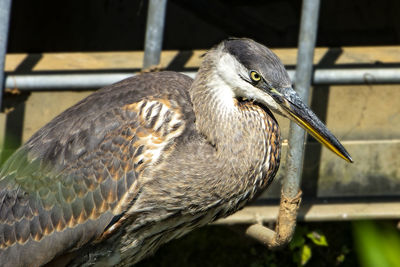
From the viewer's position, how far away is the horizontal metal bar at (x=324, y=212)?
4.37m

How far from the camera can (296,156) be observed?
155 inches

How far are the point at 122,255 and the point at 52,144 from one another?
0.74 meters

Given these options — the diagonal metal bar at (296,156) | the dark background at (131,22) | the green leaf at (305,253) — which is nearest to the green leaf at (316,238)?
the green leaf at (305,253)

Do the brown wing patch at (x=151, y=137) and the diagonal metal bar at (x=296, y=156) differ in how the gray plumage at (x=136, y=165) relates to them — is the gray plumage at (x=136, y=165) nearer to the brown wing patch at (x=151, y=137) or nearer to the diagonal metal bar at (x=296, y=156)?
the brown wing patch at (x=151, y=137)

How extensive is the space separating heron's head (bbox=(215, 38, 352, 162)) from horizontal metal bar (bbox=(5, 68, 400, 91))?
0.80 metres

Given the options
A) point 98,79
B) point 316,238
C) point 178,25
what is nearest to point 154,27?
point 98,79

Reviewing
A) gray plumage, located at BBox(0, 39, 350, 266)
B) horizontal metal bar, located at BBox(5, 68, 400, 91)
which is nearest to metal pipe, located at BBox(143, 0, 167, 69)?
horizontal metal bar, located at BBox(5, 68, 400, 91)

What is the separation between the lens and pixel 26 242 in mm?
3588

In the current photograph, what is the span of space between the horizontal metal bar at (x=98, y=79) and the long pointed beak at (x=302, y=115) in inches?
32.1

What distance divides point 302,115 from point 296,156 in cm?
63

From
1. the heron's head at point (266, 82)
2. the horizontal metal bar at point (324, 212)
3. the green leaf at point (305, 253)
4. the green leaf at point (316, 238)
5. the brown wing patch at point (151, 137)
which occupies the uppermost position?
the heron's head at point (266, 82)

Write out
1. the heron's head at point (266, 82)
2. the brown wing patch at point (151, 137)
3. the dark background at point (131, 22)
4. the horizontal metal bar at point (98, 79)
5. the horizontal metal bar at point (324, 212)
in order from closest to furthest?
the heron's head at point (266, 82) < the brown wing patch at point (151, 137) < the horizontal metal bar at point (98, 79) < the horizontal metal bar at point (324, 212) < the dark background at point (131, 22)

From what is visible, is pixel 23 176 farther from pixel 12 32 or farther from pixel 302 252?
pixel 12 32

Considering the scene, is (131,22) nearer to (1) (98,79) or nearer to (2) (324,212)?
(1) (98,79)
